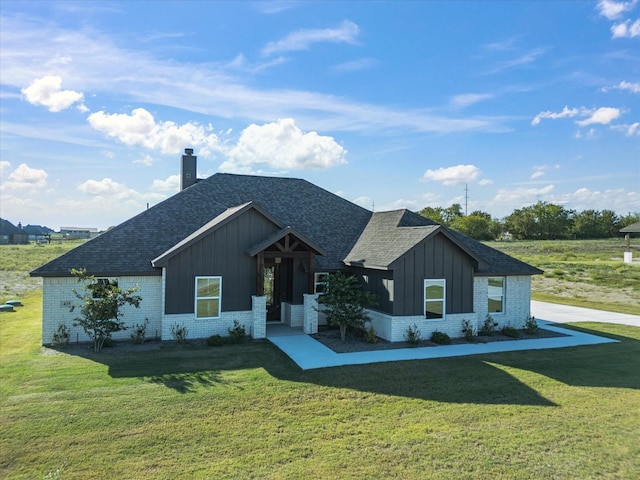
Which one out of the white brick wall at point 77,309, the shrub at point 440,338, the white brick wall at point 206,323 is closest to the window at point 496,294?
the shrub at point 440,338

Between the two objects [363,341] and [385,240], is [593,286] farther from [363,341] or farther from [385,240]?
[363,341]

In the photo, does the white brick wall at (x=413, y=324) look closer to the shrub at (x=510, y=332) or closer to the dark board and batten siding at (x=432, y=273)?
the dark board and batten siding at (x=432, y=273)

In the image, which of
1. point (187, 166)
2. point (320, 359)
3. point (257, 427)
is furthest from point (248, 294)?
point (187, 166)

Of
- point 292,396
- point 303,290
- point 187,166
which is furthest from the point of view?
point 187,166

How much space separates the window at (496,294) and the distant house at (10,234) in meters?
121

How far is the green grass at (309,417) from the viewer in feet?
22.9

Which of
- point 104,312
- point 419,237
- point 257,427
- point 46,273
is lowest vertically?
point 257,427

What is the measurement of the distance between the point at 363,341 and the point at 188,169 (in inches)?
550

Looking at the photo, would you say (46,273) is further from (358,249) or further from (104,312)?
(358,249)

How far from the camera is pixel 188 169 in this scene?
74.6 ft

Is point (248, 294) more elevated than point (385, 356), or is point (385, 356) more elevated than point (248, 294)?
point (248, 294)

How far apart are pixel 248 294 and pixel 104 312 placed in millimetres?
4977

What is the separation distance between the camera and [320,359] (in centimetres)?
1284

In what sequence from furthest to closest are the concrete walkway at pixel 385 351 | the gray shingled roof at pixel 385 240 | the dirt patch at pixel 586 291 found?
the dirt patch at pixel 586 291 → the gray shingled roof at pixel 385 240 → the concrete walkway at pixel 385 351
